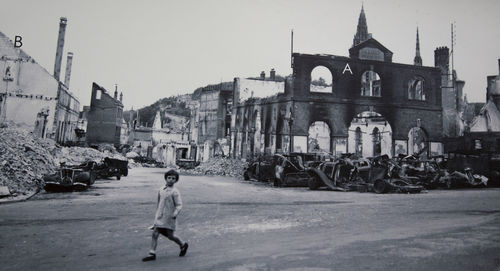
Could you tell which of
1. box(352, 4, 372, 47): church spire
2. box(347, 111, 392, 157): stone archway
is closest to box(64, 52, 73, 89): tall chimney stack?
box(347, 111, 392, 157): stone archway

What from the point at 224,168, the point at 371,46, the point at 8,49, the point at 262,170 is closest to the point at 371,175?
the point at 262,170

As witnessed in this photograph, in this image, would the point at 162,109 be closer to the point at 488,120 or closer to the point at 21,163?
the point at 488,120

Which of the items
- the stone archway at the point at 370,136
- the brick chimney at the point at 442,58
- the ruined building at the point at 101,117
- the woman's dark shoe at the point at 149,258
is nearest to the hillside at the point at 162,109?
the ruined building at the point at 101,117

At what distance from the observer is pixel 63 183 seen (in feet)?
44.3

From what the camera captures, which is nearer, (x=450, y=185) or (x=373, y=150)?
(x=450, y=185)

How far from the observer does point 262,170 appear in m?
22.0

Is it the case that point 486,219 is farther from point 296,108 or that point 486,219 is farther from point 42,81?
point 42,81

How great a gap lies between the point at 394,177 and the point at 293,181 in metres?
5.36

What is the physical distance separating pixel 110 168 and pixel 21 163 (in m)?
7.93

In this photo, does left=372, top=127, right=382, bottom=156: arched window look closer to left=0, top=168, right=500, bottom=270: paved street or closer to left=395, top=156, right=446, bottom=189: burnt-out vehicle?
left=395, top=156, right=446, bottom=189: burnt-out vehicle

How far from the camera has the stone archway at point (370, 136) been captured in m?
41.3

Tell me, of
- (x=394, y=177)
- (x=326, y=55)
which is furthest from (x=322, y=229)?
(x=326, y=55)

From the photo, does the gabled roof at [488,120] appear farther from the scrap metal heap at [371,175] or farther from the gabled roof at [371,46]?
the scrap metal heap at [371,175]

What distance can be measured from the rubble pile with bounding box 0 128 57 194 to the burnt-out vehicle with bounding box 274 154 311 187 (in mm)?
11121
